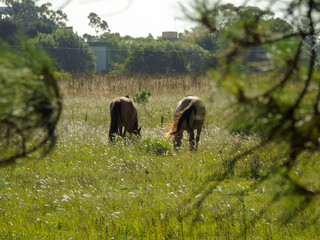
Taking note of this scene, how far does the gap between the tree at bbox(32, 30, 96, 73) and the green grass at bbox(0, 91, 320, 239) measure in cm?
4909

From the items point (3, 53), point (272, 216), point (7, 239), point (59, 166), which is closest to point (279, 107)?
point (3, 53)

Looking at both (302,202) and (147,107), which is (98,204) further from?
(147,107)

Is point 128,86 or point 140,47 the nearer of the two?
point 128,86

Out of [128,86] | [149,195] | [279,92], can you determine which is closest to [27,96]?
[279,92]

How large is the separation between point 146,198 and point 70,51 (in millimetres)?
55029

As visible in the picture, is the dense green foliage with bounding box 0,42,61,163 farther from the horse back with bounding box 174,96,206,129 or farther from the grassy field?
the horse back with bounding box 174,96,206,129

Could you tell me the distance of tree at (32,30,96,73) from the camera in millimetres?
57578

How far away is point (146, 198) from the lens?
6289mm

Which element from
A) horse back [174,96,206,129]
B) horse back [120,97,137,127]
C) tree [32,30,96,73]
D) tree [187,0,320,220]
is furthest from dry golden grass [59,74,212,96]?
tree [32,30,96,73]

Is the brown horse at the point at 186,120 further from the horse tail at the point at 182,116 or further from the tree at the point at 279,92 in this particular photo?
the tree at the point at 279,92

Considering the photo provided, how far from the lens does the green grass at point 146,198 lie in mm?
5098

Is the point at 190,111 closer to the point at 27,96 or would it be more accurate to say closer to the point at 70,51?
the point at 27,96

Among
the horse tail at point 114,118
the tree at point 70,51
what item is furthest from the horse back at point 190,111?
the tree at point 70,51

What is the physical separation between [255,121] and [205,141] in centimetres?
886
